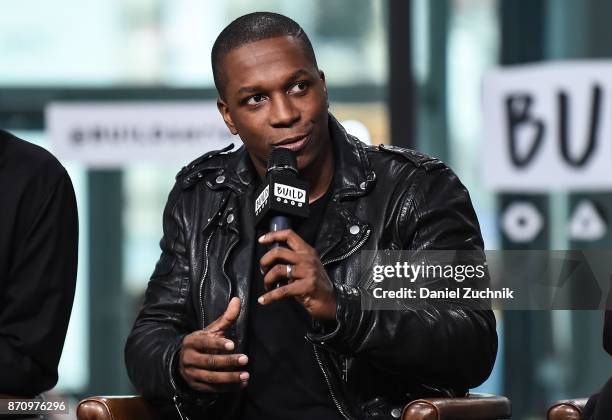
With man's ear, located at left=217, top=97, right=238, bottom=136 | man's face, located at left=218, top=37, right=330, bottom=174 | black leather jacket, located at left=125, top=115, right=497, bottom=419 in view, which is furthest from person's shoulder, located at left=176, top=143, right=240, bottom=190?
man's face, located at left=218, top=37, right=330, bottom=174

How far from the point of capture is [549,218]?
250 inches

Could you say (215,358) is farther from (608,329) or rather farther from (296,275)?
(608,329)

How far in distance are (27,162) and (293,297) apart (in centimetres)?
80

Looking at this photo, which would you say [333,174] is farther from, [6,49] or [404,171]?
[6,49]

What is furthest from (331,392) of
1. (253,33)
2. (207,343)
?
(253,33)

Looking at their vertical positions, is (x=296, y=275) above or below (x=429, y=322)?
above

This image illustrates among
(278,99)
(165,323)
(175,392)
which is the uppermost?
(278,99)

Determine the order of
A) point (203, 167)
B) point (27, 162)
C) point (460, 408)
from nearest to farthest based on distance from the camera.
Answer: point (460, 408), point (27, 162), point (203, 167)

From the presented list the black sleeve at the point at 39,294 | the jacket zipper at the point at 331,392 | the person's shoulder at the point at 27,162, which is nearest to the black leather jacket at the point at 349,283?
the jacket zipper at the point at 331,392

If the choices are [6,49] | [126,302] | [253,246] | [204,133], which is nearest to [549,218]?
[204,133]

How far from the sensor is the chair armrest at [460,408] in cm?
283

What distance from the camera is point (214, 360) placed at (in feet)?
9.50

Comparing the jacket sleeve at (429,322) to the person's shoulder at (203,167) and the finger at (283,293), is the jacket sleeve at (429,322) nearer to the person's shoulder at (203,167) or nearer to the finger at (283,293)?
the finger at (283,293)

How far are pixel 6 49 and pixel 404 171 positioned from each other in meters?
3.94
